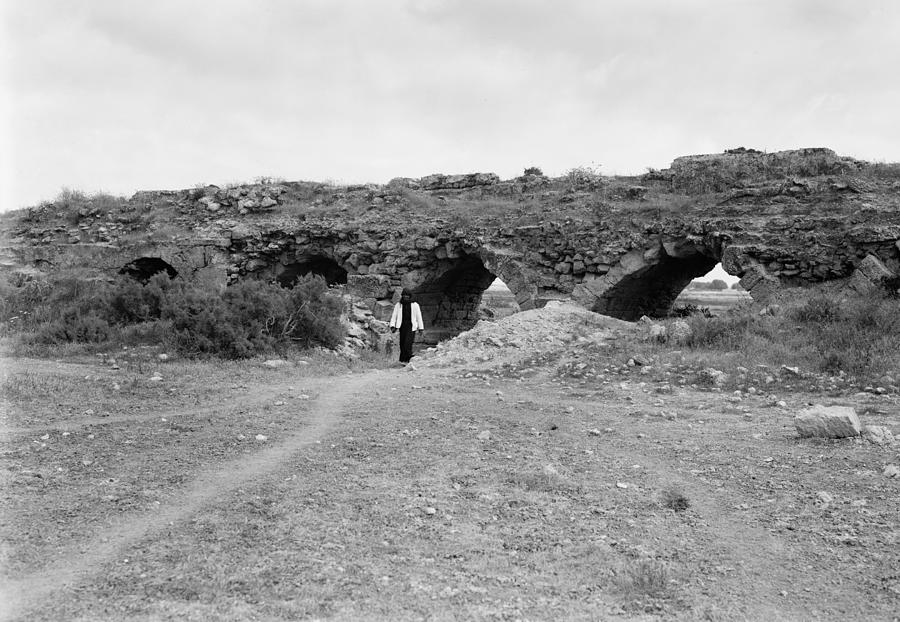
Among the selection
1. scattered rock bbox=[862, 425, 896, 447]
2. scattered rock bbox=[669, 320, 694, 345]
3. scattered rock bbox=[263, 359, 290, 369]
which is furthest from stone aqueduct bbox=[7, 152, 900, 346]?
scattered rock bbox=[862, 425, 896, 447]

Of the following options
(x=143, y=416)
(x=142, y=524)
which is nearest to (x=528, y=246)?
(x=143, y=416)

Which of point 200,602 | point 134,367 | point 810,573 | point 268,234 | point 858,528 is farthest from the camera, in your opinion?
point 268,234

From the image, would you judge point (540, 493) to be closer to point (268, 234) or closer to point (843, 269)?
point (843, 269)

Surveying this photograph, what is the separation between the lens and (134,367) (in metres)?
8.65

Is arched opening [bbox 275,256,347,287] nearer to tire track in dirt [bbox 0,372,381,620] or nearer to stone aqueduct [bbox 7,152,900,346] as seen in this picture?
stone aqueduct [bbox 7,152,900,346]

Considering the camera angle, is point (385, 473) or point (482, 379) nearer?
point (385, 473)

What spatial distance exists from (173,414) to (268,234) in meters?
12.2

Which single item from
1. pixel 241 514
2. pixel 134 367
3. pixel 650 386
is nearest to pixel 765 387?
pixel 650 386

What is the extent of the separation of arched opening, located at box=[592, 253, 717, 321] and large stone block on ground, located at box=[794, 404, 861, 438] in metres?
8.75

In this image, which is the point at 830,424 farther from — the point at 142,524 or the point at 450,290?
the point at 450,290

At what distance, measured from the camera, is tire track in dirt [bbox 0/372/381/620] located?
294 cm

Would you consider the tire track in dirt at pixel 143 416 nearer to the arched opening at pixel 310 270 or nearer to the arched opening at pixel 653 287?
the arched opening at pixel 653 287

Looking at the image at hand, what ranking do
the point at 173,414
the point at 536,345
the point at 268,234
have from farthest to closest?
the point at 268,234
the point at 536,345
the point at 173,414

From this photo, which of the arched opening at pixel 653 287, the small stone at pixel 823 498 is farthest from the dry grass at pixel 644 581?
the arched opening at pixel 653 287
